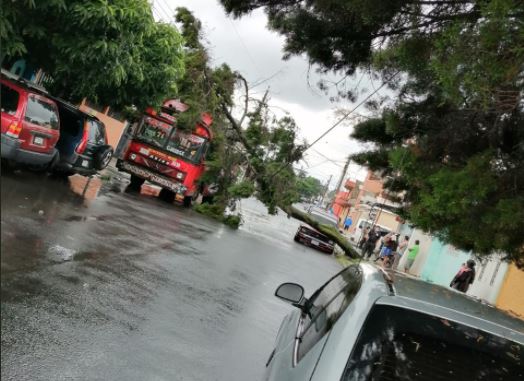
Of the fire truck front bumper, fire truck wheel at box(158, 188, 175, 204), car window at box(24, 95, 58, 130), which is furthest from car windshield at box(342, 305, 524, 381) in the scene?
fire truck wheel at box(158, 188, 175, 204)

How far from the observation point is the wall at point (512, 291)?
15.6 m

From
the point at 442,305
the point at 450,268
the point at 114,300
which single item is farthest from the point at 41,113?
the point at 450,268

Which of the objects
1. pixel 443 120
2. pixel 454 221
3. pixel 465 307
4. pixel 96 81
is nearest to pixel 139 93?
pixel 96 81

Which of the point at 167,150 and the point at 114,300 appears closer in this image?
the point at 114,300

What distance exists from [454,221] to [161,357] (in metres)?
3.06

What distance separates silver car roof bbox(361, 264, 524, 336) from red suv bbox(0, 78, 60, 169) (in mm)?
1693

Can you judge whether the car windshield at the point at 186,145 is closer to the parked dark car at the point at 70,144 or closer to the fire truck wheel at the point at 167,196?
the fire truck wheel at the point at 167,196

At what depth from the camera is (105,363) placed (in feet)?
14.7

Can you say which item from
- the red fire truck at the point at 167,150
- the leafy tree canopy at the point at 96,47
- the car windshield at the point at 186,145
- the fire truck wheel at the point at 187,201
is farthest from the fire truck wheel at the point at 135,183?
the leafy tree canopy at the point at 96,47

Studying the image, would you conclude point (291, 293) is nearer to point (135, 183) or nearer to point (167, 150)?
point (167, 150)

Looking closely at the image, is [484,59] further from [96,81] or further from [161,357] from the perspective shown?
[96,81]

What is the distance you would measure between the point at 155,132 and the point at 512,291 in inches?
486

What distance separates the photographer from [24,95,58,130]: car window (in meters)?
2.48

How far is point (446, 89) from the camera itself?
4.18 metres
